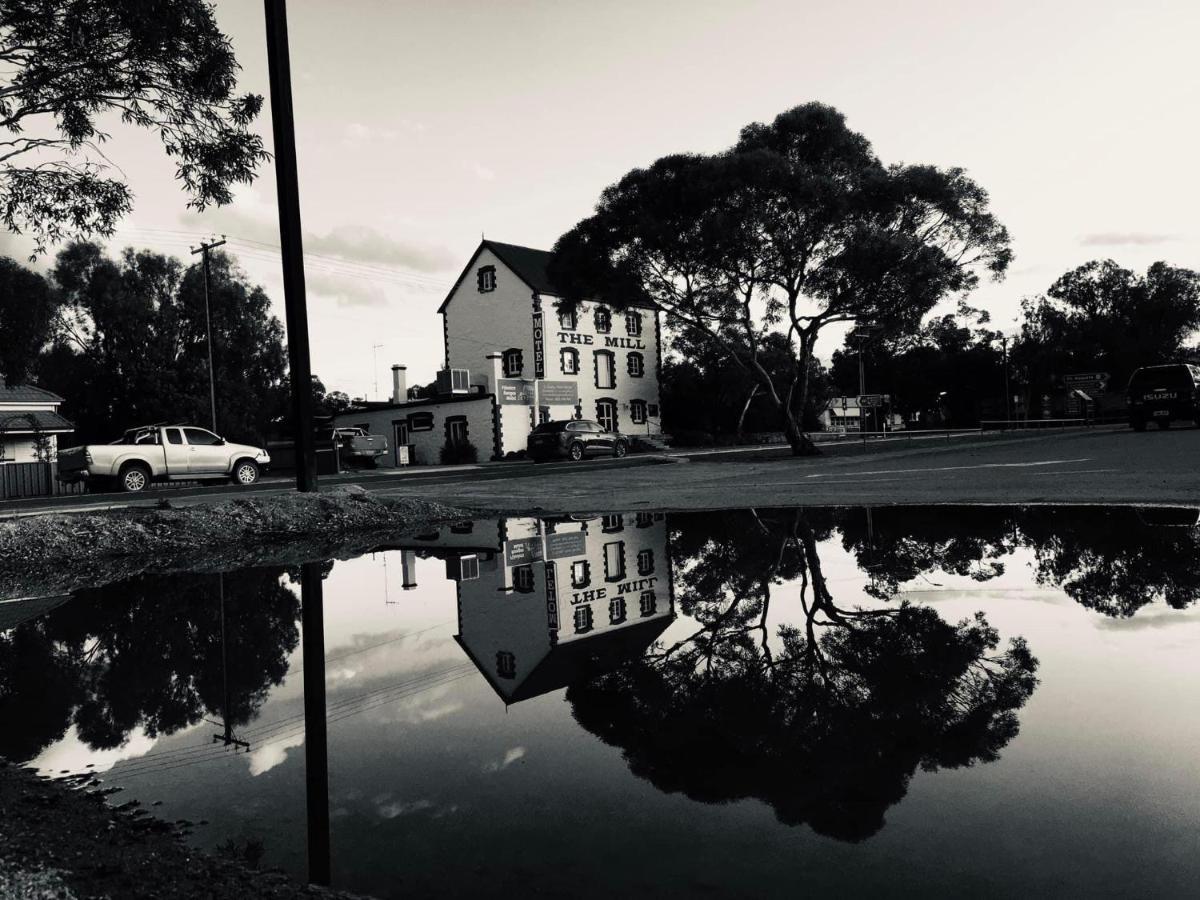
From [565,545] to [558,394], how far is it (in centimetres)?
3607

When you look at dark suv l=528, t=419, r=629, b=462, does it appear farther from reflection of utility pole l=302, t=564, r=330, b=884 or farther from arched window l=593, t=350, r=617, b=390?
reflection of utility pole l=302, t=564, r=330, b=884

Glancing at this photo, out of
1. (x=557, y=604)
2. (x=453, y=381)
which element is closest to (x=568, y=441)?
(x=453, y=381)

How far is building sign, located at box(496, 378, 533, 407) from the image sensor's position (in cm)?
3988

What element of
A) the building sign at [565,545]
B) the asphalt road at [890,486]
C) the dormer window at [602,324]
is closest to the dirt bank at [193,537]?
the asphalt road at [890,486]

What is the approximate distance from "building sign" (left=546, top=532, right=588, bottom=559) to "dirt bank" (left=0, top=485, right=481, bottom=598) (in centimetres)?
176

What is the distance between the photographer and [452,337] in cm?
4641

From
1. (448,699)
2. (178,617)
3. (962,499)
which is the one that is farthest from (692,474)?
(448,699)

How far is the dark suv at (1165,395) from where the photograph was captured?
30672 millimetres

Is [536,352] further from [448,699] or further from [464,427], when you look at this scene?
[448,699]

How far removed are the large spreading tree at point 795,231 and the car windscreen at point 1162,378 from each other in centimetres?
1181

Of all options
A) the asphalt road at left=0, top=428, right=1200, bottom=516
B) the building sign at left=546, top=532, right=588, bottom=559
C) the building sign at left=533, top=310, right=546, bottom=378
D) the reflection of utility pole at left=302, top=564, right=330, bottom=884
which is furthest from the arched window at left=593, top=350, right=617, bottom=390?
the reflection of utility pole at left=302, top=564, right=330, bottom=884

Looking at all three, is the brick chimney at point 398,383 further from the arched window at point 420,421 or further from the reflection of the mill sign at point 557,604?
the reflection of the mill sign at point 557,604

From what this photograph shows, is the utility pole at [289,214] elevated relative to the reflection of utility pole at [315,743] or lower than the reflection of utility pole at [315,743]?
elevated

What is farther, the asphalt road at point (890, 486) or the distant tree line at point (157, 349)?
the distant tree line at point (157, 349)
